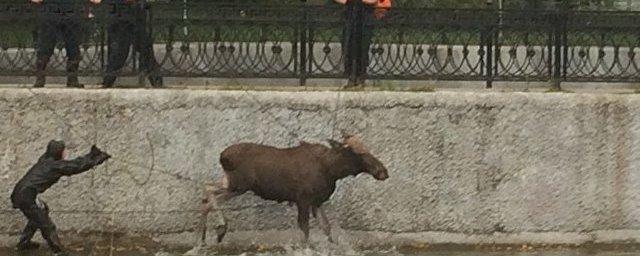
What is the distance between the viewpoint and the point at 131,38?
8.20 m

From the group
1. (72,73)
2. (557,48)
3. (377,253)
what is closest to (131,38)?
(72,73)

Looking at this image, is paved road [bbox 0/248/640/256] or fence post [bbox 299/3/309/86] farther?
fence post [bbox 299/3/309/86]

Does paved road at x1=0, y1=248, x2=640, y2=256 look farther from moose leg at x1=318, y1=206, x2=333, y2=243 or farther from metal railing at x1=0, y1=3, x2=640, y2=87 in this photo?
metal railing at x1=0, y1=3, x2=640, y2=87

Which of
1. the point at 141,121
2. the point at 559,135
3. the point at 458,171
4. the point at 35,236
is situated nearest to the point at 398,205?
the point at 458,171

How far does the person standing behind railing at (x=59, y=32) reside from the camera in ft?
26.8

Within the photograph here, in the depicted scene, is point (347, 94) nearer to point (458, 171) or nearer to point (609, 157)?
point (458, 171)

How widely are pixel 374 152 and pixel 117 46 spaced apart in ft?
6.41

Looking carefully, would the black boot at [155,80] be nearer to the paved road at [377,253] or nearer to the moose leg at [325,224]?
the paved road at [377,253]

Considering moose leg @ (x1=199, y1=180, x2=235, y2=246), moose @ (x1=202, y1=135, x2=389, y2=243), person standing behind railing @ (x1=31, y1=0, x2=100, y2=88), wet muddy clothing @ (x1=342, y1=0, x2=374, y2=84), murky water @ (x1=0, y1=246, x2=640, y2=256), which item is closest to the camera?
moose @ (x1=202, y1=135, x2=389, y2=243)

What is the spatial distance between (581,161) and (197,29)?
283cm

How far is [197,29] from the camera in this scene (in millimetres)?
8125

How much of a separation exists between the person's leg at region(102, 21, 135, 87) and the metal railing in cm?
7

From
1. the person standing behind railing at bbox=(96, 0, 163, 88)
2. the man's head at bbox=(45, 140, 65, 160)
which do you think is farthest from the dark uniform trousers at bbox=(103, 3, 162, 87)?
the man's head at bbox=(45, 140, 65, 160)

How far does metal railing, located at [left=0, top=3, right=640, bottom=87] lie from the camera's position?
8172 millimetres
